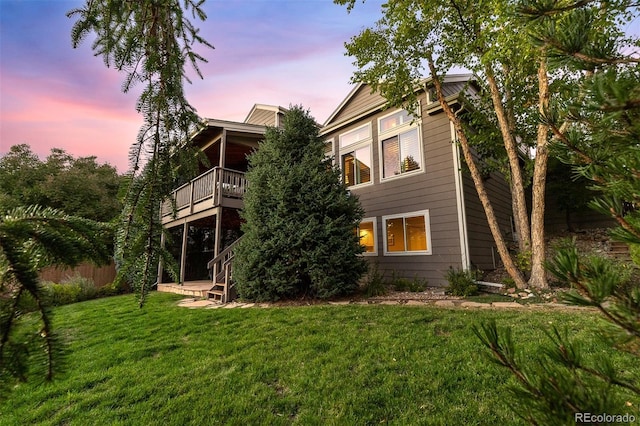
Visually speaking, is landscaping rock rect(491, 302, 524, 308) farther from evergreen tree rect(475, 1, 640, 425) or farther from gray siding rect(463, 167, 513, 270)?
evergreen tree rect(475, 1, 640, 425)

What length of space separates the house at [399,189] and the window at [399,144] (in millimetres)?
31

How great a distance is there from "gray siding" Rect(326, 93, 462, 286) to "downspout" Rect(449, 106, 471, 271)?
85 mm

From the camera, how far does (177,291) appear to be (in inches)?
395

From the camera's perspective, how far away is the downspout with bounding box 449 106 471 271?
24.3 ft

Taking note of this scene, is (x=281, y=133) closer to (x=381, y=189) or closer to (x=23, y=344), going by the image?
(x=381, y=189)

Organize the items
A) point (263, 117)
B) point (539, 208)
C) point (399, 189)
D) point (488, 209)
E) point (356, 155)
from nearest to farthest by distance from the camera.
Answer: point (539, 208), point (488, 209), point (399, 189), point (356, 155), point (263, 117)

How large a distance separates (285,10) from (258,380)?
3849mm

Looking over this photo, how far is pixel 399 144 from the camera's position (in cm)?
921

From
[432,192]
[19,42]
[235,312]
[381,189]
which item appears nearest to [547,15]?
[19,42]

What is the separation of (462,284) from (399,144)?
15.4 feet

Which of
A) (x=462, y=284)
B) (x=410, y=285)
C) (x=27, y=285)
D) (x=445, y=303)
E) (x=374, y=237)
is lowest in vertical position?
(x=445, y=303)

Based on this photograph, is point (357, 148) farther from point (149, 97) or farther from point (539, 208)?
point (149, 97)

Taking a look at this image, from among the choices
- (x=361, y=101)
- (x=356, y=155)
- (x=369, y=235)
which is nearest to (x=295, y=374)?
(x=369, y=235)

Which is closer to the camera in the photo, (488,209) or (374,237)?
(488,209)
